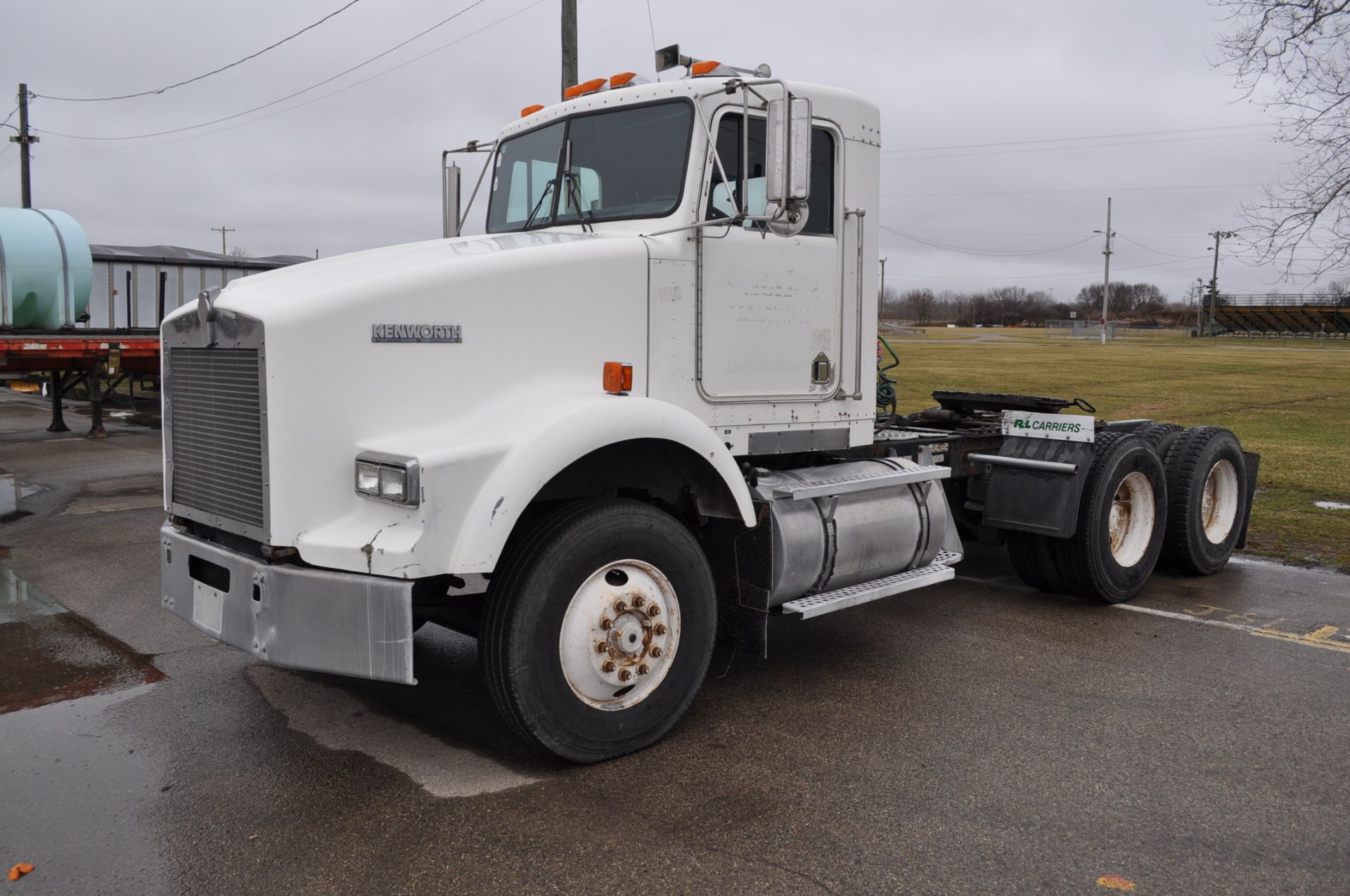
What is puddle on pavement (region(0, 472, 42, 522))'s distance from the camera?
1035 cm

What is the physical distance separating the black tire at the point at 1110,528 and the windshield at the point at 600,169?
3551mm

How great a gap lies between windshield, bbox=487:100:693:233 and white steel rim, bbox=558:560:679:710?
5.68 feet

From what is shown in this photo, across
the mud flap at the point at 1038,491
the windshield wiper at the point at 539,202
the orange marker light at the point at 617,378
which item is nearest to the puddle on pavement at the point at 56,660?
the orange marker light at the point at 617,378

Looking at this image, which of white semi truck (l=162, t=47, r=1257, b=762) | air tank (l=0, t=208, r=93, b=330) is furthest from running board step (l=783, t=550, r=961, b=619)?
air tank (l=0, t=208, r=93, b=330)

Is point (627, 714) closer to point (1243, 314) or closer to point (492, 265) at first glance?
point (492, 265)

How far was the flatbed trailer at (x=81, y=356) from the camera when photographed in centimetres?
1548

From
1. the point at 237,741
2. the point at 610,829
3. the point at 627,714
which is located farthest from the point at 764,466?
the point at 237,741

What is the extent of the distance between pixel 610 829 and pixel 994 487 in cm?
417

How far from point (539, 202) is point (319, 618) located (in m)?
2.57

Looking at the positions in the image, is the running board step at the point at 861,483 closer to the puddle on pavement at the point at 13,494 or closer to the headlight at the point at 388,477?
the headlight at the point at 388,477

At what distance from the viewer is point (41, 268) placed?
1594 centimetres

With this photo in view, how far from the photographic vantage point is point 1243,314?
88.2 metres

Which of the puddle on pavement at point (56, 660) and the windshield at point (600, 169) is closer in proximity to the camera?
the windshield at point (600, 169)

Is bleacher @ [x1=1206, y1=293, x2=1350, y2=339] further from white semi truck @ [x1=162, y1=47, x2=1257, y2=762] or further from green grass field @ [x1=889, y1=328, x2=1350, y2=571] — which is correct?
white semi truck @ [x1=162, y1=47, x2=1257, y2=762]
